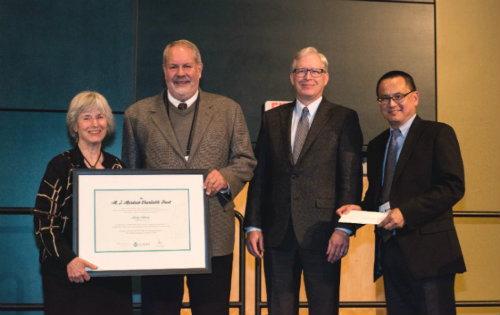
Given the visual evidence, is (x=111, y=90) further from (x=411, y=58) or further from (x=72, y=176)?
(x=411, y=58)

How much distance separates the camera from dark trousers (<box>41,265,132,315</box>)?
6.54 feet

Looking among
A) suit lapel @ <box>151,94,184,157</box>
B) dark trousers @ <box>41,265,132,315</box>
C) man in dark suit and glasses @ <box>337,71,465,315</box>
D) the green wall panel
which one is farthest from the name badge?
the green wall panel

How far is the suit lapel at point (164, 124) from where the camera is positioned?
2184 millimetres

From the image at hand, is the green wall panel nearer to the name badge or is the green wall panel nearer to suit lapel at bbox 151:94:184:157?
suit lapel at bbox 151:94:184:157

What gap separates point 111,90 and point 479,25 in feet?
10.3

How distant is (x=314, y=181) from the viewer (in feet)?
7.47

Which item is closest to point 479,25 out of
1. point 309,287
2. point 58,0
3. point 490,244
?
point 490,244

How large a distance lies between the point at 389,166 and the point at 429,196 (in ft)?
0.88

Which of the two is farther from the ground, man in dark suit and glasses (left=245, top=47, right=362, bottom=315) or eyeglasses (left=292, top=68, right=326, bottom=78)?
eyeglasses (left=292, top=68, right=326, bottom=78)

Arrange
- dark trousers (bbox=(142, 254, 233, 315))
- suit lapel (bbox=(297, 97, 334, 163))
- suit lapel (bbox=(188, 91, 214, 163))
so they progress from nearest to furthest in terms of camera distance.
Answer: dark trousers (bbox=(142, 254, 233, 315)), suit lapel (bbox=(188, 91, 214, 163)), suit lapel (bbox=(297, 97, 334, 163))

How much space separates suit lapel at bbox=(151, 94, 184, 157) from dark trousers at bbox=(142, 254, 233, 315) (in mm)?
531

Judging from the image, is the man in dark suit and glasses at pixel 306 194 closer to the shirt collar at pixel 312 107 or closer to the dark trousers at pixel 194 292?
the shirt collar at pixel 312 107

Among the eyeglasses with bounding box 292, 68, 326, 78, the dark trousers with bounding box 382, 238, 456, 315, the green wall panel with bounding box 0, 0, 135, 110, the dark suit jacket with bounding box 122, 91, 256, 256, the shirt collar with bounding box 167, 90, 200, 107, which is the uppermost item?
the green wall panel with bounding box 0, 0, 135, 110

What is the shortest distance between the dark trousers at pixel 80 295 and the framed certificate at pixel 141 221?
136mm
